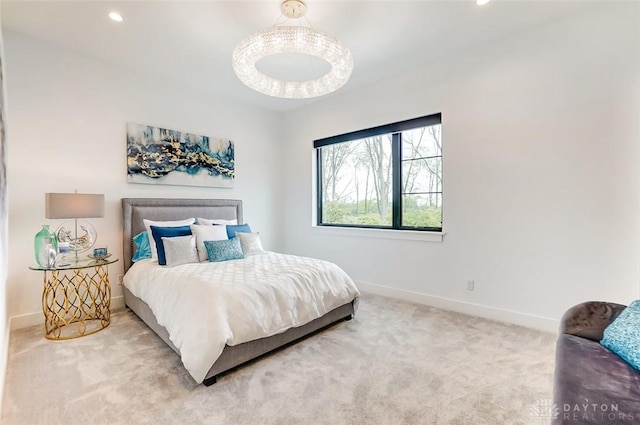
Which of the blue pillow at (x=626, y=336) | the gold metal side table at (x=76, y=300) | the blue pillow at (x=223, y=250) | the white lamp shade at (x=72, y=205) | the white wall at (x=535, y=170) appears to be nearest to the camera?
the blue pillow at (x=626, y=336)

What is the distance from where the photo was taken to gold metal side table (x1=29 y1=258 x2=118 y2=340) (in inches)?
107

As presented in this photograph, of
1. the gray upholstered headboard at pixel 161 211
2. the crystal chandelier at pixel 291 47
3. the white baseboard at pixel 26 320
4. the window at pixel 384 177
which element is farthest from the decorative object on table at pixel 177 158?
the crystal chandelier at pixel 291 47

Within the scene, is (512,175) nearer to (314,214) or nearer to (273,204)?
(314,214)

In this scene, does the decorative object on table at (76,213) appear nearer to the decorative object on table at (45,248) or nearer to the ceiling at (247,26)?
the decorative object on table at (45,248)

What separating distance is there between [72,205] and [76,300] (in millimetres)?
1126

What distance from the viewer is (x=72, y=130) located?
3113 mm

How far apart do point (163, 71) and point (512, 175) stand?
4.06 m

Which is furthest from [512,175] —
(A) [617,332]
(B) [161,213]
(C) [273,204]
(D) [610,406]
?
(B) [161,213]

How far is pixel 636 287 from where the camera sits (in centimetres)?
235

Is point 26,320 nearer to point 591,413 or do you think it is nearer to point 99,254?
point 99,254

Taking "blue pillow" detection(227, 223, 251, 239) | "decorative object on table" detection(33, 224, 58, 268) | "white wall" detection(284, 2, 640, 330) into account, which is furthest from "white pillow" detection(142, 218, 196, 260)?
"white wall" detection(284, 2, 640, 330)

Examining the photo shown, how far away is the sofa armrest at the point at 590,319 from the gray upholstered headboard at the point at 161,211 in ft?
12.7

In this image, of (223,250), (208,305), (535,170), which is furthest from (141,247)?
(535,170)

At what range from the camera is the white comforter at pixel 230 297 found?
1936 millimetres
